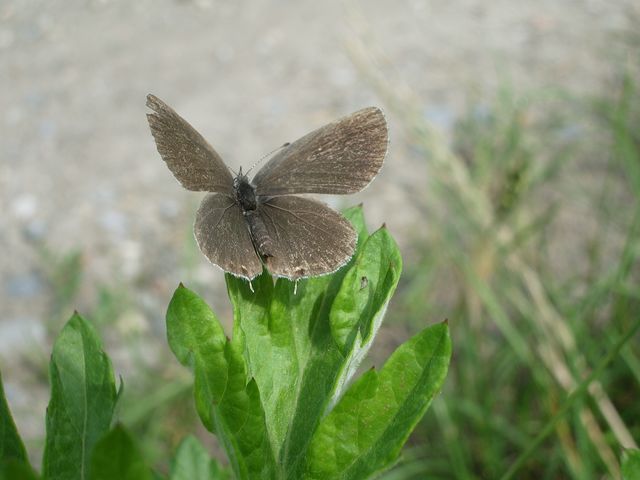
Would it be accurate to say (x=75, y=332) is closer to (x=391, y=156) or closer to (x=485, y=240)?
(x=485, y=240)

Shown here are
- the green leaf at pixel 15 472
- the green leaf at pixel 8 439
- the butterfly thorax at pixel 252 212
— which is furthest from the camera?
the butterfly thorax at pixel 252 212

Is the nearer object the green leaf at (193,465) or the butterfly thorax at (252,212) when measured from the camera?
the green leaf at (193,465)

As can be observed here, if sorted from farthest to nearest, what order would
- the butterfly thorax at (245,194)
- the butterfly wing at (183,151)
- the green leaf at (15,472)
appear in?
the butterfly thorax at (245,194) → the butterfly wing at (183,151) → the green leaf at (15,472)

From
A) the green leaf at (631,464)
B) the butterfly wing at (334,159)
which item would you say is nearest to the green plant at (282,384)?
the green leaf at (631,464)

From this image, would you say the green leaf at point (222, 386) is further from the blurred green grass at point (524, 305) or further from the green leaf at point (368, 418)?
the blurred green grass at point (524, 305)

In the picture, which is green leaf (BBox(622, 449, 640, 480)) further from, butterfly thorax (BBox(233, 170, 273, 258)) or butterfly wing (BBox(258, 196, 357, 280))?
butterfly thorax (BBox(233, 170, 273, 258))

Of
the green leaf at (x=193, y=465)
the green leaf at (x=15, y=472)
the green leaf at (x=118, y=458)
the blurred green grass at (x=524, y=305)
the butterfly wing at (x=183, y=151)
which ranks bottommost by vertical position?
the blurred green grass at (x=524, y=305)

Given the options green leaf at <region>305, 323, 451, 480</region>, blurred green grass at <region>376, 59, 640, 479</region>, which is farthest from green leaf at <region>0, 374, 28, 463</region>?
blurred green grass at <region>376, 59, 640, 479</region>

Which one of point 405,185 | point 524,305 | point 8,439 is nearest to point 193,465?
point 8,439

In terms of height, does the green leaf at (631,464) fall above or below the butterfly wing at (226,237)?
below
